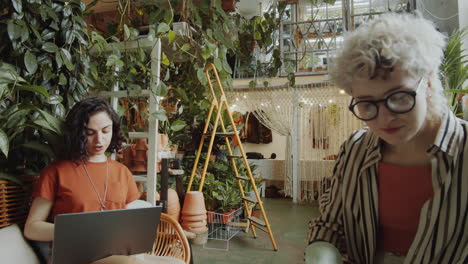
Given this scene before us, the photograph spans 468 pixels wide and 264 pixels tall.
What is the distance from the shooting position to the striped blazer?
78 cm

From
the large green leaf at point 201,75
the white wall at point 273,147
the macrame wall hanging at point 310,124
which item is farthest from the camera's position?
the white wall at point 273,147

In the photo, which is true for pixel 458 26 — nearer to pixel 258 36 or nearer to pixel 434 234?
pixel 258 36

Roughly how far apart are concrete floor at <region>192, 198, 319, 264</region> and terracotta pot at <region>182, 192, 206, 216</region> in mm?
464

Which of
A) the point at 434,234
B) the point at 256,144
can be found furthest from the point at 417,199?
the point at 256,144

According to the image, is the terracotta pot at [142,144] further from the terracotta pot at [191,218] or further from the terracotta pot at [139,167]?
the terracotta pot at [191,218]

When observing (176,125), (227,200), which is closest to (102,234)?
(176,125)

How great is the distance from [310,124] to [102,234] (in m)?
5.17

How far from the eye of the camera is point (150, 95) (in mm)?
1971

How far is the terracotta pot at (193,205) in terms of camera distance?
2.87 m

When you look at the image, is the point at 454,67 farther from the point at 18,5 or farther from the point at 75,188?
the point at 18,5

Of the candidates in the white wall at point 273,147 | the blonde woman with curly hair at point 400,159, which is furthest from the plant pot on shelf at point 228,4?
the white wall at point 273,147

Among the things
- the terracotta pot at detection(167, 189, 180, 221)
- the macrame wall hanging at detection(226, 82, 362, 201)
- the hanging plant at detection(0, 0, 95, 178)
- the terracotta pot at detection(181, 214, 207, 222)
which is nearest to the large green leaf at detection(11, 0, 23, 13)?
the hanging plant at detection(0, 0, 95, 178)

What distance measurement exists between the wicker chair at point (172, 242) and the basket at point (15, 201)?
65cm

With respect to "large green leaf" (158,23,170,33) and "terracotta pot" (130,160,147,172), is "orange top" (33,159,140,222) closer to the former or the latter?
"terracotta pot" (130,160,147,172)
